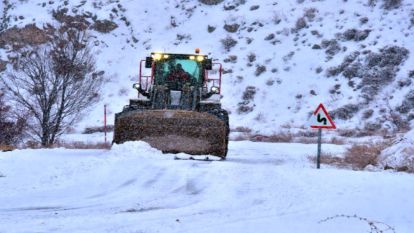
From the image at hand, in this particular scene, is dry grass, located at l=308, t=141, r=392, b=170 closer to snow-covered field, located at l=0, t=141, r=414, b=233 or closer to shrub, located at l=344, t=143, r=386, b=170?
shrub, located at l=344, t=143, r=386, b=170

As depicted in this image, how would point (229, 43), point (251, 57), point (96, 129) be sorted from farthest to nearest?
1. point (229, 43)
2. point (251, 57)
3. point (96, 129)

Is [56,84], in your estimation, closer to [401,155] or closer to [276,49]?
[401,155]

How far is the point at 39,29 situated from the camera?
1230 inches

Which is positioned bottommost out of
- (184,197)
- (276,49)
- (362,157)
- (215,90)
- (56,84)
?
(362,157)

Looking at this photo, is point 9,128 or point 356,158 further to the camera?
point 9,128

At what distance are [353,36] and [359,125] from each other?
22.4ft

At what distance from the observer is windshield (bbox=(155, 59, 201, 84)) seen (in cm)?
1390

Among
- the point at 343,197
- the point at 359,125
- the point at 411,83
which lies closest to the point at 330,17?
the point at 411,83

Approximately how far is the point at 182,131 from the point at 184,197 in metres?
5.13

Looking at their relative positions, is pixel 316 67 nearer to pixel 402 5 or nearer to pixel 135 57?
pixel 402 5

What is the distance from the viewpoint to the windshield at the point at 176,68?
13.9 meters

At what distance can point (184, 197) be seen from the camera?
646 cm

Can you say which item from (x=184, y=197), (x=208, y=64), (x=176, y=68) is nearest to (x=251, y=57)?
(x=176, y=68)

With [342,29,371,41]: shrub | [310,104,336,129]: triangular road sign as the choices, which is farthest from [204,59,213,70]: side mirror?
[342,29,371,41]: shrub
